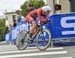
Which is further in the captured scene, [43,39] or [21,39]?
[21,39]

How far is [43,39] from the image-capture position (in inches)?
402

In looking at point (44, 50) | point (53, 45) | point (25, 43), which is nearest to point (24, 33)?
point (25, 43)

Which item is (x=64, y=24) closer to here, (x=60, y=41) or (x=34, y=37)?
(x=60, y=41)

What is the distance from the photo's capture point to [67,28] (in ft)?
40.7

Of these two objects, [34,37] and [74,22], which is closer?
[34,37]

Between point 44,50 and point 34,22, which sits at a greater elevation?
point 34,22

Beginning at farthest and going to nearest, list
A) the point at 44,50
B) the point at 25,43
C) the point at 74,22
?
1. the point at 74,22
2. the point at 25,43
3. the point at 44,50

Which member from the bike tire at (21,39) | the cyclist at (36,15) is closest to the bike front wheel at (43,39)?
the cyclist at (36,15)

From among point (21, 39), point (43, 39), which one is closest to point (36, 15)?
point (43, 39)

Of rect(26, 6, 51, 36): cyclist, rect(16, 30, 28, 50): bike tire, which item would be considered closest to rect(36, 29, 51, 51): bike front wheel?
rect(26, 6, 51, 36): cyclist

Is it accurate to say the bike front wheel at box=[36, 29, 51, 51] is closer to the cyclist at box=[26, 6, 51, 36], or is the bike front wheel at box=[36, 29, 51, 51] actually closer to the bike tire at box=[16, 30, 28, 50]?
the cyclist at box=[26, 6, 51, 36]

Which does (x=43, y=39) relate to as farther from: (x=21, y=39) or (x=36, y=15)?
(x=21, y=39)

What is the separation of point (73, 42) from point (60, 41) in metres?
0.48

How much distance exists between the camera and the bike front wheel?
32.7ft
